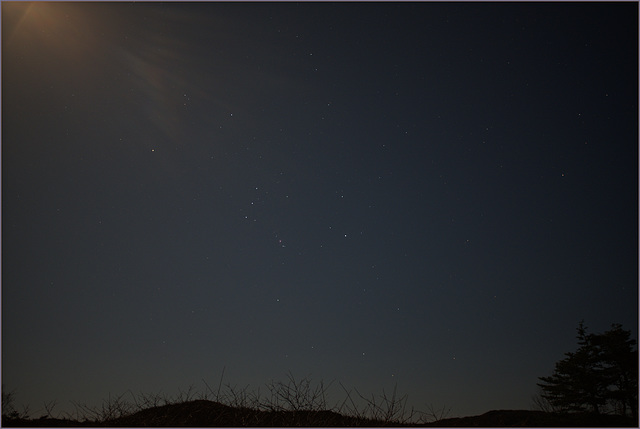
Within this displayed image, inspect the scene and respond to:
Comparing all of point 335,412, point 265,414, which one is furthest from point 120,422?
point 335,412

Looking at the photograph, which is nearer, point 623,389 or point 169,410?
point 169,410

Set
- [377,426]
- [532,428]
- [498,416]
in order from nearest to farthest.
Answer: [532,428] < [377,426] < [498,416]

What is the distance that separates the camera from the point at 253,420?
10422 millimetres

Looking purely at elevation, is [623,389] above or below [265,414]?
above

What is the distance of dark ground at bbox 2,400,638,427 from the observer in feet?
31.8

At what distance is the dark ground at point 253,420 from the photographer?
9.68 m

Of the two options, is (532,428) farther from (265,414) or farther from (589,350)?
(589,350)

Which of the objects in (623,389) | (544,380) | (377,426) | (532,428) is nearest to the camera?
(532,428)

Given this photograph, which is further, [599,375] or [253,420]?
[599,375]

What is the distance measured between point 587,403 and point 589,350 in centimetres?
221

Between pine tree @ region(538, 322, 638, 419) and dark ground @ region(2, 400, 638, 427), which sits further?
pine tree @ region(538, 322, 638, 419)

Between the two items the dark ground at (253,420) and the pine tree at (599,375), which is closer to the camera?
the dark ground at (253,420)

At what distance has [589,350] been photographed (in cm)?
2091

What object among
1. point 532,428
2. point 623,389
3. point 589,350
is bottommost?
point 532,428
